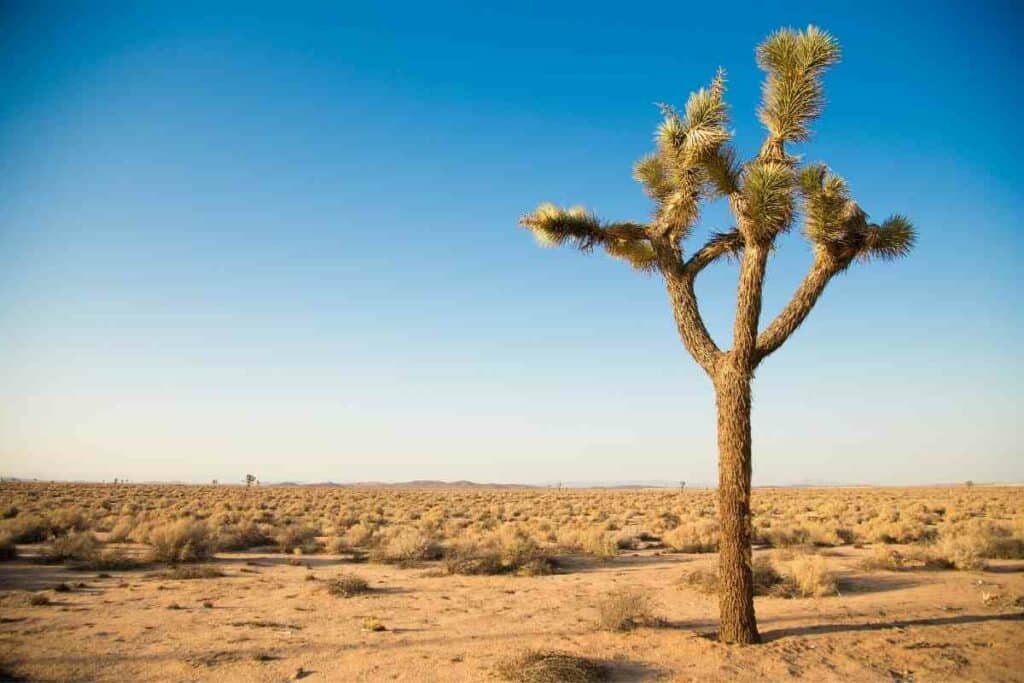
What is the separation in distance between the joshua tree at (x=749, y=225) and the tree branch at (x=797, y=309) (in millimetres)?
14

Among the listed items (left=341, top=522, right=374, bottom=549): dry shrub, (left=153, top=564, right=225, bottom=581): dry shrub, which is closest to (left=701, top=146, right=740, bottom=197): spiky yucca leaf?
(left=153, top=564, right=225, bottom=581): dry shrub

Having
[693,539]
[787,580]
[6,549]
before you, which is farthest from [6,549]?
[693,539]

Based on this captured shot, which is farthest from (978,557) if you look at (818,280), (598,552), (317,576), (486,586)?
(317,576)

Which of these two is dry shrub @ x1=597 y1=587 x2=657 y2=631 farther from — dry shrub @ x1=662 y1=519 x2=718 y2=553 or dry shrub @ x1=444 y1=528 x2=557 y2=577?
dry shrub @ x1=662 y1=519 x2=718 y2=553

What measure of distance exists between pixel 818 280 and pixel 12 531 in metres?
19.8

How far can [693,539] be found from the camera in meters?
17.9

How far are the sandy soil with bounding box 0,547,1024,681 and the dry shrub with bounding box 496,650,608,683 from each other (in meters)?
0.27

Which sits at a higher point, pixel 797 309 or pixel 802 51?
pixel 802 51

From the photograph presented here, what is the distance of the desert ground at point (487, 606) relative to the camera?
24.5 ft

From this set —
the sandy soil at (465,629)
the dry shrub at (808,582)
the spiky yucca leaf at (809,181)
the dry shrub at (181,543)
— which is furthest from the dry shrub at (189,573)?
the spiky yucca leaf at (809,181)

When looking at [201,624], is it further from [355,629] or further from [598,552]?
[598,552]

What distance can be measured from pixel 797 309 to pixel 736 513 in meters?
2.84

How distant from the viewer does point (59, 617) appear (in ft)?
31.3

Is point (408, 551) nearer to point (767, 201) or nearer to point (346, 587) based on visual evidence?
point (346, 587)
